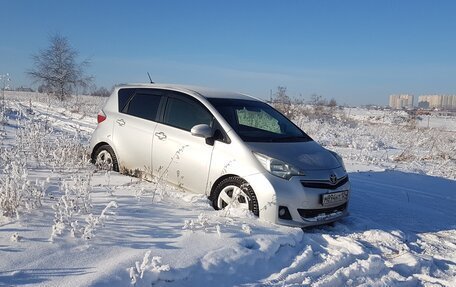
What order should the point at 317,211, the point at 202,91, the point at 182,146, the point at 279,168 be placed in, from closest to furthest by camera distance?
the point at 279,168 < the point at 317,211 < the point at 182,146 < the point at 202,91

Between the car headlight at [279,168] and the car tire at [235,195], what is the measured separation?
335mm

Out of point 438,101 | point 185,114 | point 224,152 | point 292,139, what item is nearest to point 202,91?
point 185,114

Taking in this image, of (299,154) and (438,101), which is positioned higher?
(438,101)

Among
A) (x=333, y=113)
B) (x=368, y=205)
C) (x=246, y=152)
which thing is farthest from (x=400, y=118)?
(x=246, y=152)

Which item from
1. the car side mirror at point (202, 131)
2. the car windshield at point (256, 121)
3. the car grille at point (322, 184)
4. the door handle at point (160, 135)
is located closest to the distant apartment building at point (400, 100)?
the car windshield at point (256, 121)

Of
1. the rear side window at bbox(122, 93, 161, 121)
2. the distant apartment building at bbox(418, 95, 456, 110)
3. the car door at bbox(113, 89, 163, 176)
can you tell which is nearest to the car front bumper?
the car door at bbox(113, 89, 163, 176)

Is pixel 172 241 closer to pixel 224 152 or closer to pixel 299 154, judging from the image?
pixel 224 152

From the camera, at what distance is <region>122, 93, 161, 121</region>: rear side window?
6398 millimetres

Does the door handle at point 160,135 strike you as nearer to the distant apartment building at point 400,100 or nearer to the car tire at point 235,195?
the car tire at point 235,195

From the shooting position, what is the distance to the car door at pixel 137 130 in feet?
20.3

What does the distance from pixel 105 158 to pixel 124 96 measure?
109cm

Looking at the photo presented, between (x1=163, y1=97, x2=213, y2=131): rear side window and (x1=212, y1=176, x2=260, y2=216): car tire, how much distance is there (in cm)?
94

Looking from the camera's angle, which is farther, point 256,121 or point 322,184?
point 256,121

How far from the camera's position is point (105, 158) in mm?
6727
